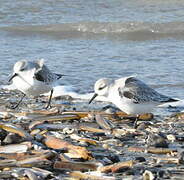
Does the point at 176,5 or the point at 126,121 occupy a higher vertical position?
the point at 176,5

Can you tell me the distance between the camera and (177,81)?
924cm

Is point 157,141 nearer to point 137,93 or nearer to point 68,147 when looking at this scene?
point 68,147

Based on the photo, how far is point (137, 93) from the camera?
269 inches

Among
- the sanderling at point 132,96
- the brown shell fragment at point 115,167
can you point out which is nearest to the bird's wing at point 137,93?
the sanderling at point 132,96

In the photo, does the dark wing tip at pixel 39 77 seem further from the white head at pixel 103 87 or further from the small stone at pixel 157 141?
the small stone at pixel 157 141

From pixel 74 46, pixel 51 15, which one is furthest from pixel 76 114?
pixel 51 15

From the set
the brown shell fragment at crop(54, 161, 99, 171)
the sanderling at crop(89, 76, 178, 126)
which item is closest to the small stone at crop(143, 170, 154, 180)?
the brown shell fragment at crop(54, 161, 99, 171)

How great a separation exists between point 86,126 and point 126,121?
82 centimetres

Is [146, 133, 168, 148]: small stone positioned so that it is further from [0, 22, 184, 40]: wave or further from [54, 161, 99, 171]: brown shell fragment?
[0, 22, 184, 40]: wave

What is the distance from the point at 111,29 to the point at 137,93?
7414 millimetres

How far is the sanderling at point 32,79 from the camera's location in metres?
7.86

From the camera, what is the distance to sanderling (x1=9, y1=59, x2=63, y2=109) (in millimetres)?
7859

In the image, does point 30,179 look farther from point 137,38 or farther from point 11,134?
point 137,38

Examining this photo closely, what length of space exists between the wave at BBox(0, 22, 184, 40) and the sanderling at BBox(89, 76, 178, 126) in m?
6.56
